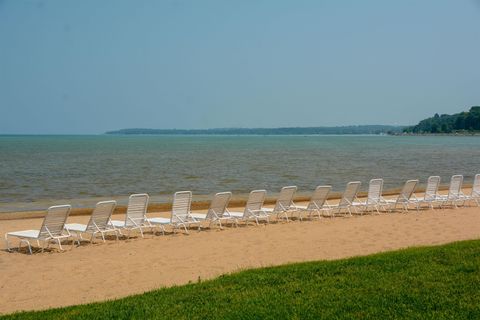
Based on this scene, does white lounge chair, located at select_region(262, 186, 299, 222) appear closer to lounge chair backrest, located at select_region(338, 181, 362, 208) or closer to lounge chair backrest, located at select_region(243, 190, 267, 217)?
lounge chair backrest, located at select_region(243, 190, 267, 217)

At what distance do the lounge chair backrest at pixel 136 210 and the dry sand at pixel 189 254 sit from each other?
42 centimetres

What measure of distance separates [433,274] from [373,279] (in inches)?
26.5

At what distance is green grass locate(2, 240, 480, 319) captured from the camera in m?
5.79

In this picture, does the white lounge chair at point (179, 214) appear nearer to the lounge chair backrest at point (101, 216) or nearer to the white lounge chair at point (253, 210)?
the white lounge chair at point (253, 210)

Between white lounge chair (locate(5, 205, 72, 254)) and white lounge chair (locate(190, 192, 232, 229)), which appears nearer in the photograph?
white lounge chair (locate(5, 205, 72, 254))

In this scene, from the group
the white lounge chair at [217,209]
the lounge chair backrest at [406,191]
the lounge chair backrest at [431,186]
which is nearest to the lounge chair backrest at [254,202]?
the white lounge chair at [217,209]

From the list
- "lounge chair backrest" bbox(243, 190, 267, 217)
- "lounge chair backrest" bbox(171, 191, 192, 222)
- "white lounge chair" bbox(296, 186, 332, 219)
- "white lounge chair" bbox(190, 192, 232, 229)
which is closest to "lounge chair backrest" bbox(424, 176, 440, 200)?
"white lounge chair" bbox(296, 186, 332, 219)

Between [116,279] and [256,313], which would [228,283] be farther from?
[116,279]

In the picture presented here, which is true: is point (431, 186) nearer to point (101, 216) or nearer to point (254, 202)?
point (254, 202)

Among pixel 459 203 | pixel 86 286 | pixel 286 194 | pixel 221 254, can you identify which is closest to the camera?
pixel 86 286

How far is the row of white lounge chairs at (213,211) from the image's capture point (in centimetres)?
1197

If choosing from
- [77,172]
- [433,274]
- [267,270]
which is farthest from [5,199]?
[433,274]

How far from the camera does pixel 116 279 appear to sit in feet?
30.4

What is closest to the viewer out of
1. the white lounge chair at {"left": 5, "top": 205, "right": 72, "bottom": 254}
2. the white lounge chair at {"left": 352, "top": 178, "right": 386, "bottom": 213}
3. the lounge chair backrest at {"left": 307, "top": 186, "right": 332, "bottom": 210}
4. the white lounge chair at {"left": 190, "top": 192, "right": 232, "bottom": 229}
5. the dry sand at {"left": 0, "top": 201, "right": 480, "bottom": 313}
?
the dry sand at {"left": 0, "top": 201, "right": 480, "bottom": 313}
